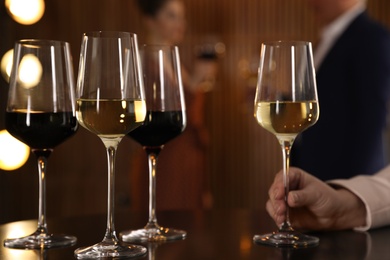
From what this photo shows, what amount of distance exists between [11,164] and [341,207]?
3.96m

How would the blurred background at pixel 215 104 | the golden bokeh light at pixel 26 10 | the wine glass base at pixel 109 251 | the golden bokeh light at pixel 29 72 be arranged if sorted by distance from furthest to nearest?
the blurred background at pixel 215 104, the golden bokeh light at pixel 26 10, the golden bokeh light at pixel 29 72, the wine glass base at pixel 109 251

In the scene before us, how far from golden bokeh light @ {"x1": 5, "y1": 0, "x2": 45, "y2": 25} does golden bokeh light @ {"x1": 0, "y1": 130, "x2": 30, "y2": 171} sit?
877 millimetres

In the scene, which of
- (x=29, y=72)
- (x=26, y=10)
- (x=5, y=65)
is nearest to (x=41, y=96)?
(x=29, y=72)

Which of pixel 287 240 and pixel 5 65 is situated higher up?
pixel 5 65

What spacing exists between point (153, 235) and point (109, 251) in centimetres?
17

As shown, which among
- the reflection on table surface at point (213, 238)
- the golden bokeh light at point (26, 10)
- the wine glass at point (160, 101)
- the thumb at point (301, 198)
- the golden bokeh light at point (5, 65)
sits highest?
the golden bokeh light at point (26, 10)

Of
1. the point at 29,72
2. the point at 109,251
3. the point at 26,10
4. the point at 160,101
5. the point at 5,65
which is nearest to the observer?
the point at 109,251

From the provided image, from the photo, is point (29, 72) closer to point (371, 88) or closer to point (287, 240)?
point (287, 240)

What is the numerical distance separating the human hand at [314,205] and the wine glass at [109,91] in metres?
0.27

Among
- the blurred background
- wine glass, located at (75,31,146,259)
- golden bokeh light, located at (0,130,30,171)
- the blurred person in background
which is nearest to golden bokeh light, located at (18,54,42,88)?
wine glass, located at (75,31,146,259)

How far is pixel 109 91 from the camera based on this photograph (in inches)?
41.9

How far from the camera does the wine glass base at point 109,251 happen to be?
1015 millimetres

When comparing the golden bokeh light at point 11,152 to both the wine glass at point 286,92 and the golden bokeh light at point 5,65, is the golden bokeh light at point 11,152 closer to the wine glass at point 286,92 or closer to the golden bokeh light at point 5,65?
the golden bokeh light at point 5,65

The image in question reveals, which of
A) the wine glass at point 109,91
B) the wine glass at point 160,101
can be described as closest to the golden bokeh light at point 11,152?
the wine glass at point 160,101
